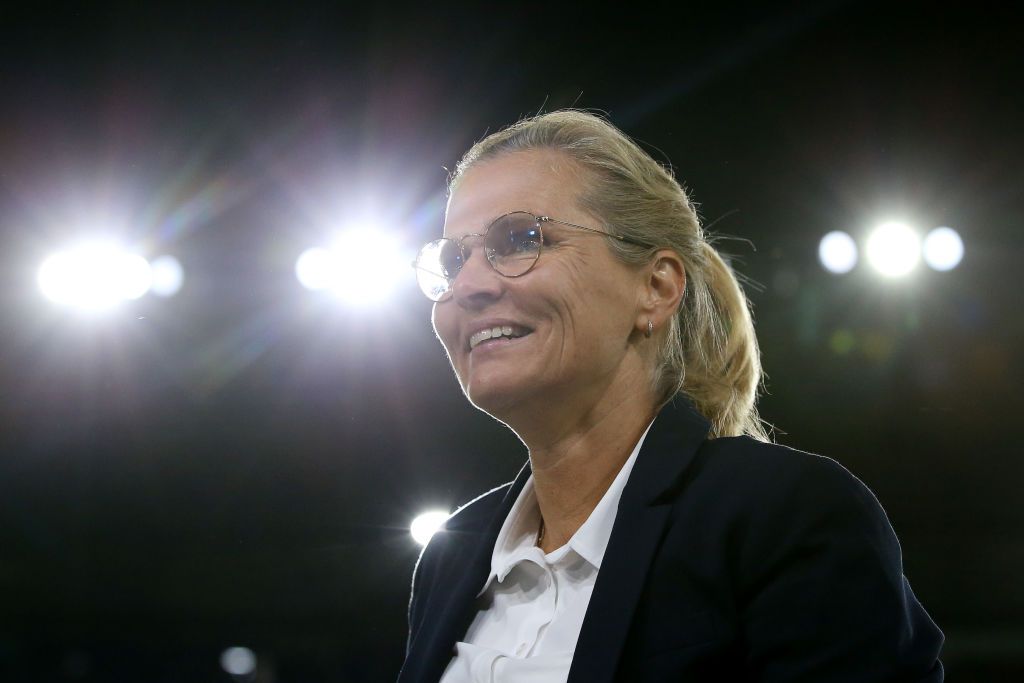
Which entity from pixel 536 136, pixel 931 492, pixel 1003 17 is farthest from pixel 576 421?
pixel 931 492

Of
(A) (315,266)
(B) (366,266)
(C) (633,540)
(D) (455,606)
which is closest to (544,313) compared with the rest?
(C) (633,540)

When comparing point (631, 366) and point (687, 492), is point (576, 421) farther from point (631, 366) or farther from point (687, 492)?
point (687, 492)

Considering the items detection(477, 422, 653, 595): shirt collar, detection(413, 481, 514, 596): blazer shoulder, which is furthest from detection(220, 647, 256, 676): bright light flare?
detection(477, 422, 653, 595): shirt collar

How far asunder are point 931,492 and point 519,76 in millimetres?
3022

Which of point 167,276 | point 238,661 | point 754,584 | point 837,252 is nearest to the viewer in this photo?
point 754,584

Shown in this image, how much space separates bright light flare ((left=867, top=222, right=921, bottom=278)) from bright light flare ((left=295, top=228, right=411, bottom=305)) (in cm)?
215

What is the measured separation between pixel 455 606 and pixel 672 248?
2.45 feet

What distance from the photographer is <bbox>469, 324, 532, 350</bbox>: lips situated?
58.2 inches

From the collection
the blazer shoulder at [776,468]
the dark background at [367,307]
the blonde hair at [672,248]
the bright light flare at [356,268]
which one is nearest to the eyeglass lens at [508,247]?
the blonde hair at [672,248]

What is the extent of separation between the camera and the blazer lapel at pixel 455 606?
1474mm

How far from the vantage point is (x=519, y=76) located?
134 inches

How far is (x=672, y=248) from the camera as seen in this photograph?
5.35 ft

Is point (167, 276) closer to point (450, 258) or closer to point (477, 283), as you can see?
point (450, 258)

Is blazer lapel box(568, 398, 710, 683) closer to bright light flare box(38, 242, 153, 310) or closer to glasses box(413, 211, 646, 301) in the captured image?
glasses box(413, 211, 646, 301)
